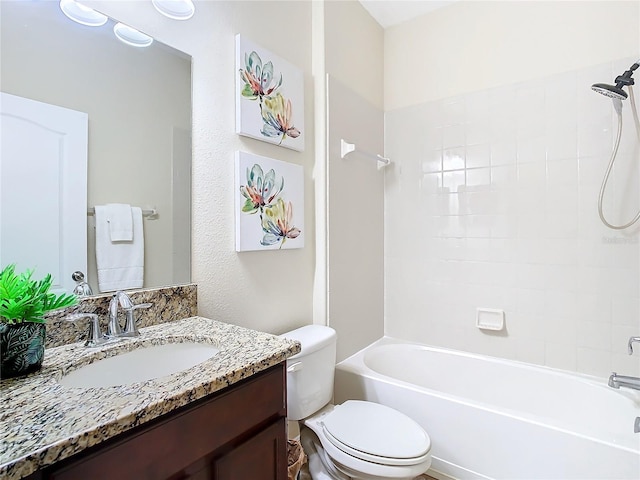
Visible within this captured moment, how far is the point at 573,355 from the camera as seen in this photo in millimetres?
1883

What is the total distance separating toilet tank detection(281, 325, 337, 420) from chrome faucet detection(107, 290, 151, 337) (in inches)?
24.2

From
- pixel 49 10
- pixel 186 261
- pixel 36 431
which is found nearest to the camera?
pixel 36 431

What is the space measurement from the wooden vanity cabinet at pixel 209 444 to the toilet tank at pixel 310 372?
18.4 inches

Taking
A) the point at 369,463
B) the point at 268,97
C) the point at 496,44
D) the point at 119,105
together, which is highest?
the point at 496,44

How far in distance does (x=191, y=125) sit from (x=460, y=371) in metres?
2.04

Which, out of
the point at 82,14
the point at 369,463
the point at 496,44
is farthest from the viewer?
the point at 496,44

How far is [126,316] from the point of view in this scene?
105 centimetres

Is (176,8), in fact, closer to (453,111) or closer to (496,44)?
(453,111)

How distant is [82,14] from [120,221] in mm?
634

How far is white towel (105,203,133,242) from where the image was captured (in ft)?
3.59

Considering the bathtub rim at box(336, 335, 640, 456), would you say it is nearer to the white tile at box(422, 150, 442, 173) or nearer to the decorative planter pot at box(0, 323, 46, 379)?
the white tile at box(422, 150, 442, 173)

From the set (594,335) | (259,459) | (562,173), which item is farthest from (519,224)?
(259,459)

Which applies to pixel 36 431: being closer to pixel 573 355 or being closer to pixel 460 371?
pixel 460 371

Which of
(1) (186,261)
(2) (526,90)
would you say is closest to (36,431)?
(1) (186,261)
